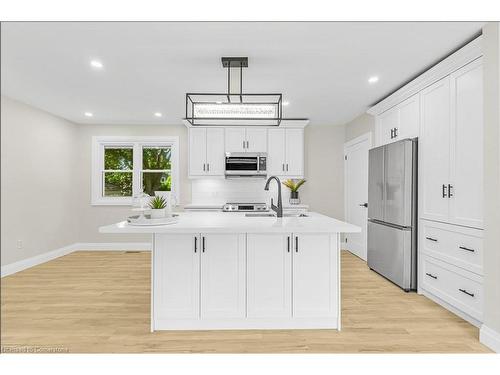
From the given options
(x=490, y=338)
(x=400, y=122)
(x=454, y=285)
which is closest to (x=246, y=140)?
(x=400, y=122)

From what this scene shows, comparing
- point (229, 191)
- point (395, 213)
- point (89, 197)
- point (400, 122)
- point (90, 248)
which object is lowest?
point (90, 248)

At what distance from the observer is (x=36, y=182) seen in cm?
439

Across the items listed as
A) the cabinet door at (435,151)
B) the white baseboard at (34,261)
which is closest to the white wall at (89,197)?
the white baseboard at (34,261)

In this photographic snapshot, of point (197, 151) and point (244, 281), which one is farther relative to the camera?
point (197, 151)

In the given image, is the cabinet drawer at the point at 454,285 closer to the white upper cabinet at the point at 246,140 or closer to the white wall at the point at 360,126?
the white wall at the point at 360,126

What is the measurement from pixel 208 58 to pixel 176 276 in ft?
6.40

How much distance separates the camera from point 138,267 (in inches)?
168

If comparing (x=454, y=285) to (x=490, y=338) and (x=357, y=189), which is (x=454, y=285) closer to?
(x=490, y=338)

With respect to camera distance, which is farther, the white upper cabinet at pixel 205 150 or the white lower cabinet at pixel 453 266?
the white upper cabinet at pixel 205 150

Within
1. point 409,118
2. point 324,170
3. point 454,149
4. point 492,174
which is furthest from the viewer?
point 324,170

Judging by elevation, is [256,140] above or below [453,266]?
above

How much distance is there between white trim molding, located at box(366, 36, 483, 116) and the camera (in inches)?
93.2

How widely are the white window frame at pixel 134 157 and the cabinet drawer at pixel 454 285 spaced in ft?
13.3

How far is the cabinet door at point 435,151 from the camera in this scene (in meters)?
2.74
